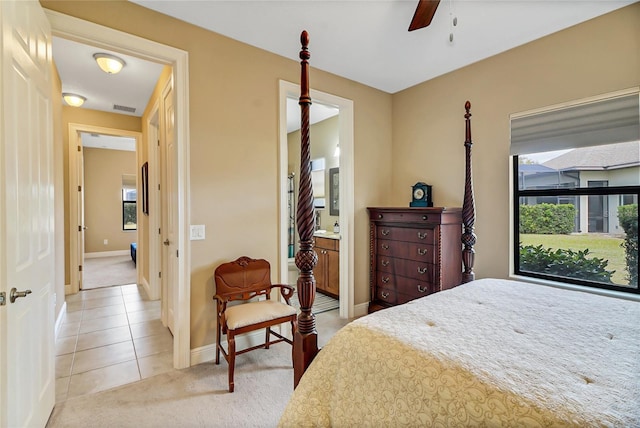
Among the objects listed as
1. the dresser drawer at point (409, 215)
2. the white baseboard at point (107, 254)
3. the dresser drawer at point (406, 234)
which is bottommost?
the white baseboard at point (107, 254)

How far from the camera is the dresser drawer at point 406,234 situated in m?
2.88

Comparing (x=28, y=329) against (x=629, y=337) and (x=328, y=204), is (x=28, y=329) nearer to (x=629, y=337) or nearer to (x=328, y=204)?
(x=629, y=337)

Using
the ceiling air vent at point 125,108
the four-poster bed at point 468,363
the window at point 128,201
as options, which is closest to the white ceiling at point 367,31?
the ceiling air vent at point 125,108

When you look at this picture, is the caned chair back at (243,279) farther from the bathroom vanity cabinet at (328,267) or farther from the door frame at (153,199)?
the door frame at (153,199)

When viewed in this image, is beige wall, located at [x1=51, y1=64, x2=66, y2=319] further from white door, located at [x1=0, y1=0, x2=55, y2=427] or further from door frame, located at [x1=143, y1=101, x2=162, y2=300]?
white door, located at [x1=0, y1=0, x2=55, y2=427]

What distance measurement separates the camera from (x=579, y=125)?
2.43 meters

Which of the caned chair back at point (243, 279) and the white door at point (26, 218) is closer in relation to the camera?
the white door at point (26, 218)

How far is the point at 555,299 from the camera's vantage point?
1661 mm

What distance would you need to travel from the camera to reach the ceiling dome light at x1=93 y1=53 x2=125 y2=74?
280 cm

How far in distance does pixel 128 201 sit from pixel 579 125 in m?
8.92

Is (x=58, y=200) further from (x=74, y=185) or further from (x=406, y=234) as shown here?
(x=406, y=234)

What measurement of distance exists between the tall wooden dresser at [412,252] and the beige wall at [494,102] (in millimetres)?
354

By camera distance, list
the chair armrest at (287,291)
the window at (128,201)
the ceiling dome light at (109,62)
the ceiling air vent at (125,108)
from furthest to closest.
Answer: the window at (128,201) < the ceiling air vent at (125,108) < the ceiling dome light at (109,62) < the chair armrest at (287,291)

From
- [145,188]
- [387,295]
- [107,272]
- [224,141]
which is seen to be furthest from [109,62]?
[107,272]
